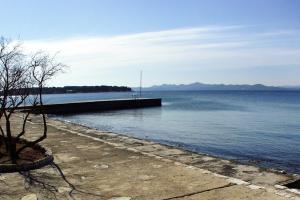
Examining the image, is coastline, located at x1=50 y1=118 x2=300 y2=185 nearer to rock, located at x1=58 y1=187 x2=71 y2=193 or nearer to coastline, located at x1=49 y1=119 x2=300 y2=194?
coastline, located at x1=49 y1=119 x2=300 y2=194

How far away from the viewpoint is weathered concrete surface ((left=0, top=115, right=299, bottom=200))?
6762 millimetres

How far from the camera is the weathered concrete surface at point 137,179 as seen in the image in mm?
6762

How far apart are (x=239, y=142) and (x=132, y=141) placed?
10.5 m

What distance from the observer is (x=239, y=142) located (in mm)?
22812

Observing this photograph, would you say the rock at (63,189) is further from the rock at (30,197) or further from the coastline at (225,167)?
the coastline at (225,167)

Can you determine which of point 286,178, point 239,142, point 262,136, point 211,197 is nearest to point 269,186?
point 286,178

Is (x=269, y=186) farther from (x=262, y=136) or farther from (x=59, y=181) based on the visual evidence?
(x=262, y=136)

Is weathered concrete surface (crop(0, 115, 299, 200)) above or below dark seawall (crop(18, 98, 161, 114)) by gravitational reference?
above

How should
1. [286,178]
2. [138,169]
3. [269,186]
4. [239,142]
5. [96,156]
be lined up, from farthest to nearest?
[239,142], [96,156], [138,169], [286,178], [269,186]

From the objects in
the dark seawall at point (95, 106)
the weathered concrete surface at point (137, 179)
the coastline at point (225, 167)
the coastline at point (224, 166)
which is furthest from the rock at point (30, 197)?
the dark seawall at point (95, 106)

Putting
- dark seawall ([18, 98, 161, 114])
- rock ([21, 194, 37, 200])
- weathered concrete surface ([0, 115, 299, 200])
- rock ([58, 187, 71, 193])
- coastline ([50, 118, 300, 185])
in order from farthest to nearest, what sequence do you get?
dark seawall ([18, 98, 161, 114]) < coastline ([50, 118, 300, 185]) < rock ([58, 187, 71, 193]) < weathered concrete surface ([0, 115, 299, 200]) < rock ([21, 194, 37, 200])

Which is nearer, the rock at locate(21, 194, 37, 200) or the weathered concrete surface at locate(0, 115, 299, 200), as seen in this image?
the rock at locate(21, 194, 37, 200)

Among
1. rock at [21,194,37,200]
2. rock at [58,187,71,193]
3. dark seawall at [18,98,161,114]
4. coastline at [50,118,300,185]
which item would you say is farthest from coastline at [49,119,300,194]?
dark seawall at [18,98,161,114]

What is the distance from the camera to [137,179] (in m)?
7.89
